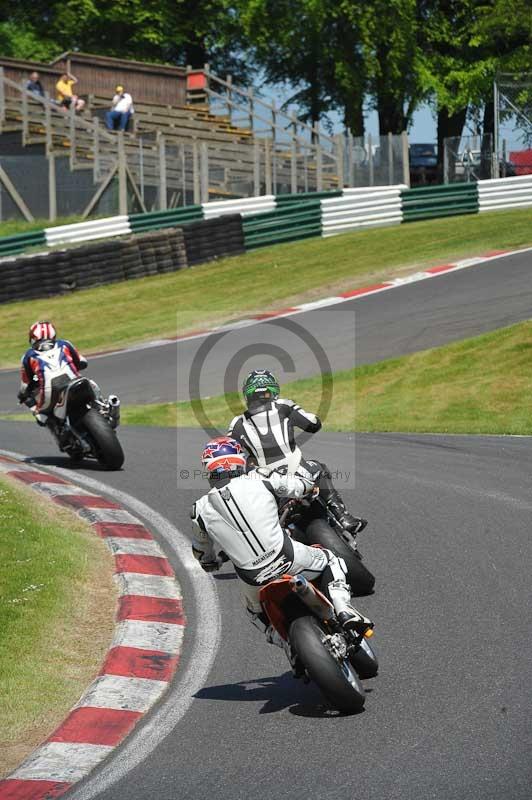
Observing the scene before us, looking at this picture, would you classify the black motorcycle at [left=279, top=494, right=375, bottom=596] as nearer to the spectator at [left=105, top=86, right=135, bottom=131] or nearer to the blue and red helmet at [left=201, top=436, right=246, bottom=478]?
the blue and red helmet at [left=201, top=436, right=246, bottom=478]

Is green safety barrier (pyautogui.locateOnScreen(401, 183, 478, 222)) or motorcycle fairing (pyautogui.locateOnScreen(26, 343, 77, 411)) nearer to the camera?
motorcycle fairing (pyautogui.locateOnScreen(26, 343, 77, 411))

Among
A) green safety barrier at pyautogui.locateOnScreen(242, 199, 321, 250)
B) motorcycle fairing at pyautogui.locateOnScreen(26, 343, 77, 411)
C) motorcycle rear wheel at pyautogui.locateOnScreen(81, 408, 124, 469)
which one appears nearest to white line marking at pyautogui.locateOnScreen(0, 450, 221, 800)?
motorcycle rear wheel at pyautogui.locateOnScreen(81, 408, 124, 469)

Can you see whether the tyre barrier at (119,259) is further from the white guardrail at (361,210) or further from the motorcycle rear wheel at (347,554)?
the motorcycle rear wheel at (347,554)

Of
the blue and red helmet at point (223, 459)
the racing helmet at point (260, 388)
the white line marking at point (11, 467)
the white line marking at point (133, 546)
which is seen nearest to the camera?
the blue and red helmet at point (223, 459)

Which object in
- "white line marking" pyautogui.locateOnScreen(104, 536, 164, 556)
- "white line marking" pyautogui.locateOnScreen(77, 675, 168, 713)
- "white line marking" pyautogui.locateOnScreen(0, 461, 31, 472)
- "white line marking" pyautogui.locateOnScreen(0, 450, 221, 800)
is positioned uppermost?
"white line marking" pyautogui.locateOnScreen(0, 461, 31, 472)

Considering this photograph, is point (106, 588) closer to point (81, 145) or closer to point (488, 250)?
point (488, 250)

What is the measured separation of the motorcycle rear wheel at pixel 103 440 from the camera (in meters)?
13.0

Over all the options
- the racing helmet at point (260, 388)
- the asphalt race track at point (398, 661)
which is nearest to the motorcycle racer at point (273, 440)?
the racing helmet at point (260, 388)

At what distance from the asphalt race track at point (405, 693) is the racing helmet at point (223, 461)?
119cm

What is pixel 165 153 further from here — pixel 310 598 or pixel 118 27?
pixel 310 598

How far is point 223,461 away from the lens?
648cm

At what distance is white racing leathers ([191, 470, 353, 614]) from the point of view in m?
6.35

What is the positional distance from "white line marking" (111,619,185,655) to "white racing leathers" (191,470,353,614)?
1164 mm

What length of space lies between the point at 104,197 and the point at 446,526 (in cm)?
2430
